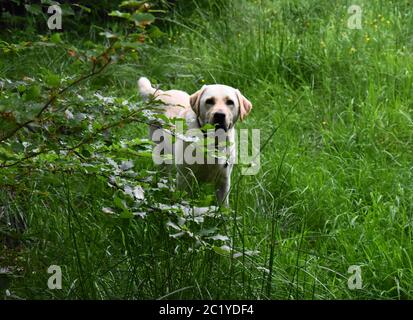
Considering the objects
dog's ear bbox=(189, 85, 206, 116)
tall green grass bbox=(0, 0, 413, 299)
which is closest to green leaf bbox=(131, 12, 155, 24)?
tall green grass bbox=(0, 0, 413, 299)

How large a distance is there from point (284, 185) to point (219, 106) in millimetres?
602

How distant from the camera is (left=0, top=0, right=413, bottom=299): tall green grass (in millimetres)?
3092

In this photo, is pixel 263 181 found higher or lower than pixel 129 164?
lower

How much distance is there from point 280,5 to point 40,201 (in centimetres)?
398

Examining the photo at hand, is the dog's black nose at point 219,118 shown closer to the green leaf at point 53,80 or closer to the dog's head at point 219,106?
the dog's head at point 219,106

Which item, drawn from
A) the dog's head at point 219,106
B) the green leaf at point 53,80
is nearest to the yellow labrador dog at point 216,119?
the dog's head at point 219,106

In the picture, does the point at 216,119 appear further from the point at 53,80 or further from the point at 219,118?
the point at 53,80

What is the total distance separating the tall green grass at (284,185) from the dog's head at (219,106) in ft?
1.08

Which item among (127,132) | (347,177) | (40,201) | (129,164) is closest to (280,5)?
(127,132)

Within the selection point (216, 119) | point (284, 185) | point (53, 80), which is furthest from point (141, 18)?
point (284, 185)

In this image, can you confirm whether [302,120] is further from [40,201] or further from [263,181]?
[40,201]

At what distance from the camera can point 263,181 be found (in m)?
4.62

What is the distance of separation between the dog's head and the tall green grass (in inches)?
12.9

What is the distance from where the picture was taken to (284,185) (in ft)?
14.9
